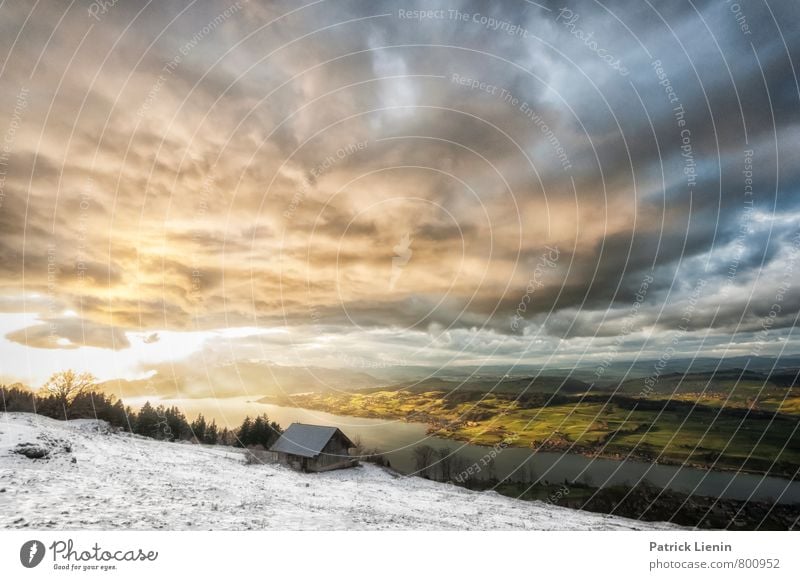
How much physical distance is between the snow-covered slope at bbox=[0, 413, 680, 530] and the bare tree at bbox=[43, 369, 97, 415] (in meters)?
1.68

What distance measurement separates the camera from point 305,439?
18.5 metres

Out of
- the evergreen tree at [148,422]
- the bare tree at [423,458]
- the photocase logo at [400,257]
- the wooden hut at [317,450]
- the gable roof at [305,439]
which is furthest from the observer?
the evergreen tree at [148,422]

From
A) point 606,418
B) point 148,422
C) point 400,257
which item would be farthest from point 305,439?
point 606,418

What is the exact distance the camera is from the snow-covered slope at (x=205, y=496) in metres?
9.84

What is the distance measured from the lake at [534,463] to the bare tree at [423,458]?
0.20 m

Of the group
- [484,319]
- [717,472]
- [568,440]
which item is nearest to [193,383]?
[484,319]

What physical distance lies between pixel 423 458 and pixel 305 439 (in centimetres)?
557

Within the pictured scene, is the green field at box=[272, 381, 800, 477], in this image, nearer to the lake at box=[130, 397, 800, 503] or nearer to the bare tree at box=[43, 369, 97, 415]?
the lake at box=[130, 397, 800, 503]

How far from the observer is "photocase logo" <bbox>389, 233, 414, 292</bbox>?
16.2m
